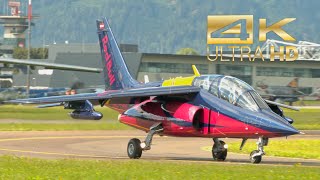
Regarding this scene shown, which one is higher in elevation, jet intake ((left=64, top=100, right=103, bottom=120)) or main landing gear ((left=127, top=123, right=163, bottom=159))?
jet intake ((left=64, top=100, right=103, bottom=120))

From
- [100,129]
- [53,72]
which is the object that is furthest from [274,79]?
[100,129]

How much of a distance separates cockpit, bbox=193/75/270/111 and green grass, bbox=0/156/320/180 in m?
3.96

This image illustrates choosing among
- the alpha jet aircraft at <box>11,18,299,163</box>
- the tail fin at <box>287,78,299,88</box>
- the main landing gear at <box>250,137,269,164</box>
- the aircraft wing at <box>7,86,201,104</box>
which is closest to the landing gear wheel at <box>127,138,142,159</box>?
the alpha jet aircraft at <box>11,18,299,163</box>

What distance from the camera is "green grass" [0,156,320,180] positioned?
777 inches

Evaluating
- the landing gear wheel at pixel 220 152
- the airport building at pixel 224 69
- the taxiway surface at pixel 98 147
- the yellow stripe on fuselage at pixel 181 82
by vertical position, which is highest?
the yellow stripe on fuselage at pixel 181 82

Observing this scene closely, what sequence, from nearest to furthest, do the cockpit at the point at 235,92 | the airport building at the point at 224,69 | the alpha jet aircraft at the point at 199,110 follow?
the alpha jet aircraft at the point at 199,110 < the cockpit at the point at 235,92 < the airport building at the point at 224,69

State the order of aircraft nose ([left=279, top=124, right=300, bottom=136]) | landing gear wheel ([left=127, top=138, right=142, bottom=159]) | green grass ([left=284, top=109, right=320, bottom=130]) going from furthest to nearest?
green grass ([left=284, top=109, right=320, bottom=130]) → landing gear wheel ([left=127, top=138, right=142, bottom=159]) → aircraft nose ([left=279, top=124, right=300, bottom=136])

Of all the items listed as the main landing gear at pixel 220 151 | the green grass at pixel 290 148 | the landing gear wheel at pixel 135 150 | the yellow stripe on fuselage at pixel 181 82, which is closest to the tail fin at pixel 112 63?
the yellow stripe on fuselage at pixel 181 82

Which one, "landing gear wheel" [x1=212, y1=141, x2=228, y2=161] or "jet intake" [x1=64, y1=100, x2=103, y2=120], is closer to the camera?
"landing gear wheel" [x1=212, y1=141, x2=228, y2=161]

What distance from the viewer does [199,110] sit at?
90.6 feet

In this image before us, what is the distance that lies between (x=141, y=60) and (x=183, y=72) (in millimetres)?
6440

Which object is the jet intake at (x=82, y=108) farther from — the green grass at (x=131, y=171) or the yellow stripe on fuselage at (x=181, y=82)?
the green grass at (x=131, y=171)

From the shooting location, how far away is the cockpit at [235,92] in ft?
87.4

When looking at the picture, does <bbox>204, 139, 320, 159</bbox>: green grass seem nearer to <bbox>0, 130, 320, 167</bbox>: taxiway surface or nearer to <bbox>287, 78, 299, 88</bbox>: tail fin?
<bbox>0, 130, 320, 167</bbox>: taxiway surface
